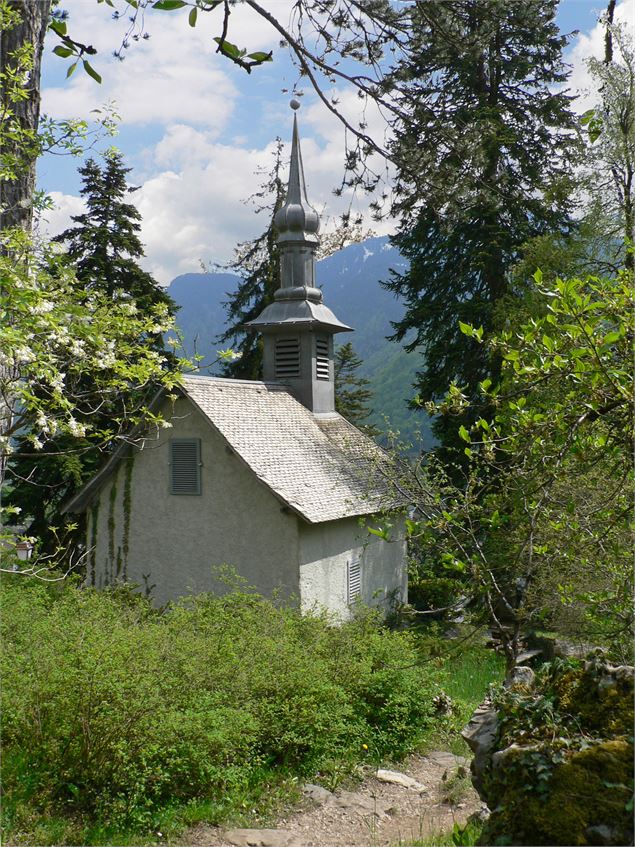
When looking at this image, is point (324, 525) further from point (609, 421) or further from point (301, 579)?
point (609, 421)

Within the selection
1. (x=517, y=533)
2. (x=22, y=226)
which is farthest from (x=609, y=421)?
(x=517, y=533)

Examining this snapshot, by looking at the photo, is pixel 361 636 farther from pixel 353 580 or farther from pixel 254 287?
pixel 254 287

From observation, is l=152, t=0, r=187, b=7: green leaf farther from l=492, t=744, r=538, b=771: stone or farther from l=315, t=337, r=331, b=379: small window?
l=315, t=337, r=331, b=379: small window

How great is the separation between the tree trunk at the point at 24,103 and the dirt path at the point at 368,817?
18.7 ft

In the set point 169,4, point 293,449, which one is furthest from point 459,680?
point 169,4

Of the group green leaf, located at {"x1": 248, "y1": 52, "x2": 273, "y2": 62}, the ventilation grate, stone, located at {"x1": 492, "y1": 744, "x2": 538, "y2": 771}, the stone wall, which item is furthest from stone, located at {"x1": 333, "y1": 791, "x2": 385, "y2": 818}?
the ventilation grate

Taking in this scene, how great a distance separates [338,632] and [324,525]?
575cm

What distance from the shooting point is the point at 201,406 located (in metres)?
15.9

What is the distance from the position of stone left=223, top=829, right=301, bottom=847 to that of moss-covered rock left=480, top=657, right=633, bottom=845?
2.97 m

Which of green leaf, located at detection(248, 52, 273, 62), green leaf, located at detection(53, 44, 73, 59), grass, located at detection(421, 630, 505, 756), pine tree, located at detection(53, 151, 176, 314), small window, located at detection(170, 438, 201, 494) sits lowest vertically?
grass, located at detection(421, 630, 505, 756)

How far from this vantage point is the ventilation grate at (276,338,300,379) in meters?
20.3

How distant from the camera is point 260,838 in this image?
252 inches

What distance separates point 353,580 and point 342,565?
861mm

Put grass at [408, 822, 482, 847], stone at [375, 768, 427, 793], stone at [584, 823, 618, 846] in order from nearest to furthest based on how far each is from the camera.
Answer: stone at [584, 823, 618, 846] < grass at [408, 822, 482, 847] < stone at [375, 768, 427, 793]
